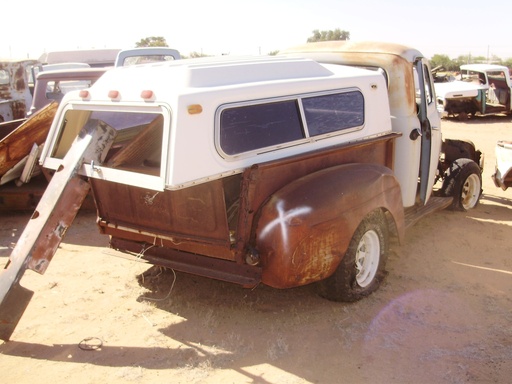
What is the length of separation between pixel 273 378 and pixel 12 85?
37.0 ft

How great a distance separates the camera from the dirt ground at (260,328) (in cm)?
356

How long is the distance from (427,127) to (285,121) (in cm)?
228

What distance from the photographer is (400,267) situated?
5.30m

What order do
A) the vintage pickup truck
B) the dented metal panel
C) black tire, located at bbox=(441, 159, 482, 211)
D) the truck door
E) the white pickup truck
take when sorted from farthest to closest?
the vintage pickup truck, black tire, located at bbox=(441, 159, 482, 211), the truck door, the dented metal panel, the white pickup truck

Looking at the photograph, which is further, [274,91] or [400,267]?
[400,267]

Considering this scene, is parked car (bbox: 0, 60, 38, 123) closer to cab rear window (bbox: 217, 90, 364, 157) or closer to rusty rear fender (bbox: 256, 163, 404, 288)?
cab rear window (bbox: 217, 90, 364, 157)

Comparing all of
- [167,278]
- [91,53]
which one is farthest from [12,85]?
[167,278]

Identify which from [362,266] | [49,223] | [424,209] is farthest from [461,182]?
[49,223]

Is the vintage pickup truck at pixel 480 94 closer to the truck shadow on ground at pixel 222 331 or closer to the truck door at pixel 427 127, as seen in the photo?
the truck door at pixel 427 127

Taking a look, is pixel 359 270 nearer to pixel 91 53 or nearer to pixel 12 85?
pixel 12 85

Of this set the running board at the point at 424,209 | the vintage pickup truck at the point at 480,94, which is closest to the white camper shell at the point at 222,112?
the running board at the point at 424,209

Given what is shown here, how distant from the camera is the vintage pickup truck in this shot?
53.6 ft

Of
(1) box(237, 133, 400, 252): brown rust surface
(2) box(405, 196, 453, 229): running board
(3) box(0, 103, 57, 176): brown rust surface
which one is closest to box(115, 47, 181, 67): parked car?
(3) box(0, 103, 57, 176): brown rust surface

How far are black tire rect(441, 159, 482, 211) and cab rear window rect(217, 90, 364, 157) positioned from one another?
8.53 feet
